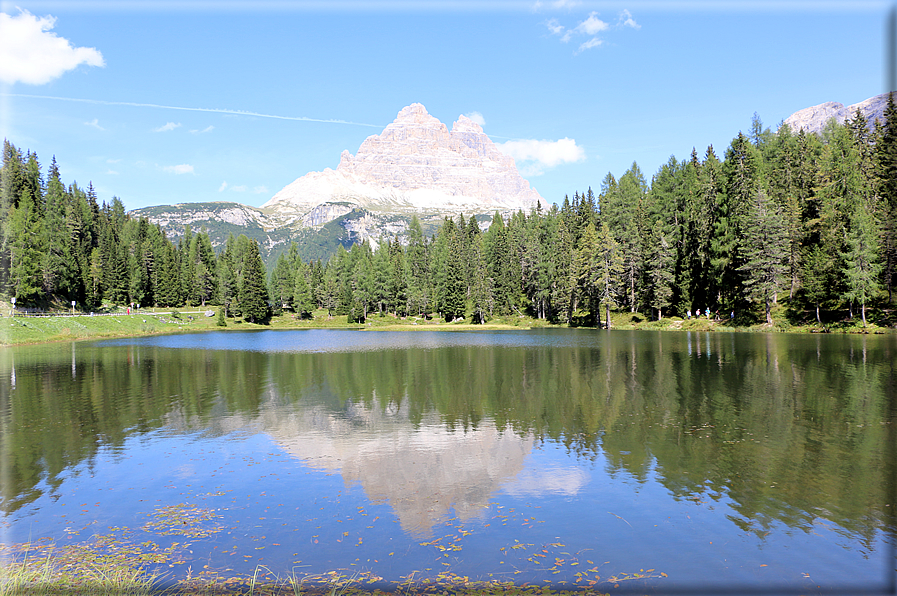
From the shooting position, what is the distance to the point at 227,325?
131875 mm

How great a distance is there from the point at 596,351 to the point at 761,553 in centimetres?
4734

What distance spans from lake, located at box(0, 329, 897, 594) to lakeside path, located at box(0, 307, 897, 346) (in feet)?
142

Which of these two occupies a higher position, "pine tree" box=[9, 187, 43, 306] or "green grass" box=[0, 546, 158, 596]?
"pine tree" box=[9, 187, 43, 306]

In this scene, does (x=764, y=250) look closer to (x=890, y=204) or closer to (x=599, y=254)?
(x=890, y=204)

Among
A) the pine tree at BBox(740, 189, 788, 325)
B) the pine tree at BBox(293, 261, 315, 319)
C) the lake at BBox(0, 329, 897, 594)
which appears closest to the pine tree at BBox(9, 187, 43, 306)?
the pine tree at BBox(293, 261, 315, 319)

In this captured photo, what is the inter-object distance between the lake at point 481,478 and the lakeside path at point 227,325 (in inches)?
1704

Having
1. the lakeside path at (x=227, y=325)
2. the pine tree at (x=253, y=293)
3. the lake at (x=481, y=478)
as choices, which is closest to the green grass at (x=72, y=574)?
the lake at (x=481, y=478)

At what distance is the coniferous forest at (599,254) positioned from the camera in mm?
75625

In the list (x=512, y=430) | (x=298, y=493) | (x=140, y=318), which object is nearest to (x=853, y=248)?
(x=512, y=430)

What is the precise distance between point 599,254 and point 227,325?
303 feet

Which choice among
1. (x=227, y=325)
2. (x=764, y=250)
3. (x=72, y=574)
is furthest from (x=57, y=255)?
(x=764, y=250)

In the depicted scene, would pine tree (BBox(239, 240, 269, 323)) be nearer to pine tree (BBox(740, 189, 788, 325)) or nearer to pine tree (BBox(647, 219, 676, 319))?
pine tree (BBox(647, 219, 676, 319))

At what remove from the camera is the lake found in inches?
464

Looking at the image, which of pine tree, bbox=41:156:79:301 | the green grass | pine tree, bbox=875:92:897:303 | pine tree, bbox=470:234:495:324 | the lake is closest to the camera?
the green grass
